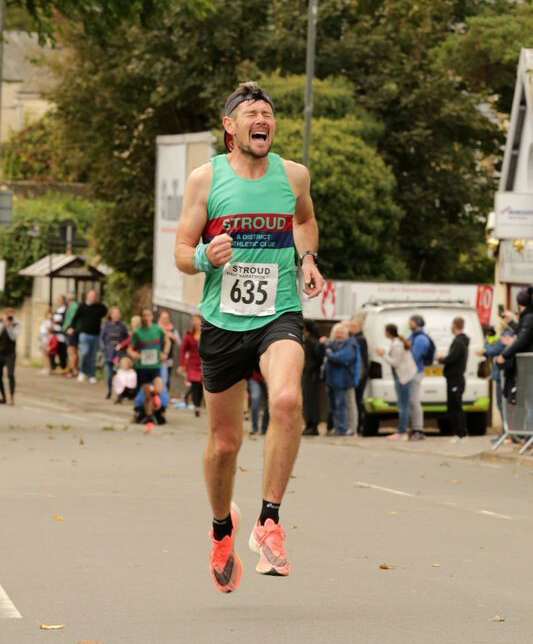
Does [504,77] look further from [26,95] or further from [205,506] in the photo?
[26,95]

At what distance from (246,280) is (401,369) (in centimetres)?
1687

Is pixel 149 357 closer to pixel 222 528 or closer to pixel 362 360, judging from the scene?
pixel 362 360

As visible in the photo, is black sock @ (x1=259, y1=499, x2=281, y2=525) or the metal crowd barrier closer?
black sock @ (x1=259, y1=499, x2=281, y2=525)

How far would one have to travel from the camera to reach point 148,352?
1002 inches

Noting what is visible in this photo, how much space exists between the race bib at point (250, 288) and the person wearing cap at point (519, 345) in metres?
13.2

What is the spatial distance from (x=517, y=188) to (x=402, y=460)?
13086 millimetres

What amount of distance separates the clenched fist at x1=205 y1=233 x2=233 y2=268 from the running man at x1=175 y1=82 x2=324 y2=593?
157mm

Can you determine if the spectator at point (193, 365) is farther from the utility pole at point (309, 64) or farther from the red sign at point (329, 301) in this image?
the utility pole at point (309, 64)

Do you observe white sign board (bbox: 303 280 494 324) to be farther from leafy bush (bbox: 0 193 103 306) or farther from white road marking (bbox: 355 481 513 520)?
leafy bush (bbox: 0 193 103 306)

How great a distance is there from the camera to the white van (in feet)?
84.8

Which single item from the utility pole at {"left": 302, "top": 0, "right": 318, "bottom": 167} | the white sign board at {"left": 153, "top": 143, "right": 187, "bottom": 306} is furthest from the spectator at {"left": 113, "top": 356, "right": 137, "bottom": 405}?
the white sign board at {"left": 153, "top": 143, "right": 187, "bottom": 306}

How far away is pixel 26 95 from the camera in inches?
4215

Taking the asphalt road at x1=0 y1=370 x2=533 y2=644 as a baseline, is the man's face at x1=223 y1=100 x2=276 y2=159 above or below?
above

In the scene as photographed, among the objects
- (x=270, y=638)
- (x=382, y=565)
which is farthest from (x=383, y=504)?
(x=270, y=638)
